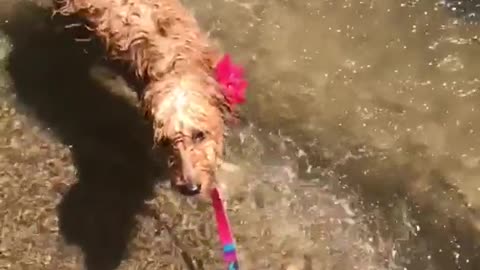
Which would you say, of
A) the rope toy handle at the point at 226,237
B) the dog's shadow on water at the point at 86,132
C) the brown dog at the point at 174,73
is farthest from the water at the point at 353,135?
the brown dog at the point at 174,73

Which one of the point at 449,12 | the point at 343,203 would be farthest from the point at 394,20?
the point at 343,203

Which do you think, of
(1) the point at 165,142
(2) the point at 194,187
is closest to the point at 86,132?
(1) the point at 165,142

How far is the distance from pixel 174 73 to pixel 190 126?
1.16 feet

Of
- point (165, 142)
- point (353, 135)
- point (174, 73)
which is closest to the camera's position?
point (165, 142)

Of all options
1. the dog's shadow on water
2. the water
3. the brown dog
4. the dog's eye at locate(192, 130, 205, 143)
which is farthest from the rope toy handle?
the dog's shadow on water

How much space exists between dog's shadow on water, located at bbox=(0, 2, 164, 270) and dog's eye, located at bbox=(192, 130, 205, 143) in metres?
0.89

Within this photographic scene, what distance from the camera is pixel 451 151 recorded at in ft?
15.9

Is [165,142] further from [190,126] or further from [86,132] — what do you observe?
[86,132]

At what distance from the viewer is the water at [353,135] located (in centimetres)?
455

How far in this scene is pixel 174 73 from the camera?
13.1 feet

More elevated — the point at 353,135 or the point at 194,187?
the point at 353,135

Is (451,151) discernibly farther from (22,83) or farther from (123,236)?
(22,83)

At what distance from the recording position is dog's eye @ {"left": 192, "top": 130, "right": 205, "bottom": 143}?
3.78 meters

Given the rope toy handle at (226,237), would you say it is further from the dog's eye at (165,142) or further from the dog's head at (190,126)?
the dog's eye at (165,142)
